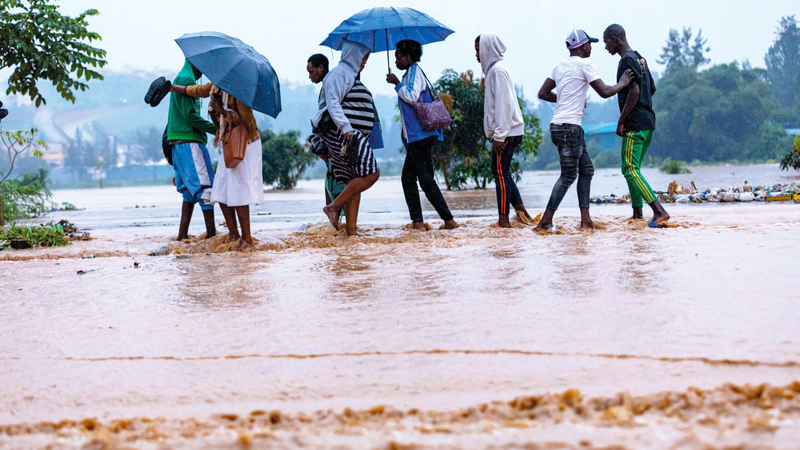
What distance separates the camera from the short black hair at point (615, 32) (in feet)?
20.7

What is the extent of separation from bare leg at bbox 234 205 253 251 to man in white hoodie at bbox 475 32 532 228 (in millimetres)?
2358

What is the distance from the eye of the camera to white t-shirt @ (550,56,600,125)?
6191 millimetres

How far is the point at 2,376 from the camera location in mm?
2492

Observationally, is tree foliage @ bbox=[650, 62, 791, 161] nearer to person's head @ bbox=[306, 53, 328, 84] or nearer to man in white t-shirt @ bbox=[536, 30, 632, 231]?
man in white t-shirt @ bbox=[536, 30, 632, 231]

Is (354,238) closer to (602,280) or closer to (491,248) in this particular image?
(491,248)

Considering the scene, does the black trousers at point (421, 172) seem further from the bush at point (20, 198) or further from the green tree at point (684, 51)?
the green tree at point (684, 51)

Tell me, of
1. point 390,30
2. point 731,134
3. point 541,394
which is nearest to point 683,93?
point 731,134

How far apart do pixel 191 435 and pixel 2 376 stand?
110 cm

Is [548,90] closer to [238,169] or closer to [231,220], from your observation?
[238,169]

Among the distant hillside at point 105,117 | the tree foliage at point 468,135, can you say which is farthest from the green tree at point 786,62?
the tree foliage at point 468,135

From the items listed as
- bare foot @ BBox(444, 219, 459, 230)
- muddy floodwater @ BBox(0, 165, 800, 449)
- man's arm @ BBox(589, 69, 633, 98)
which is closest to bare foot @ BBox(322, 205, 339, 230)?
bare foot @ BBox(444, 219, 459, 230)

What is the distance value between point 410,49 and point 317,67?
896mm

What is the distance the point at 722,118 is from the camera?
175 feet

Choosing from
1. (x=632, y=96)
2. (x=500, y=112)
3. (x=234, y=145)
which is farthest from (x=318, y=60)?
(x=632, y=96)
